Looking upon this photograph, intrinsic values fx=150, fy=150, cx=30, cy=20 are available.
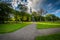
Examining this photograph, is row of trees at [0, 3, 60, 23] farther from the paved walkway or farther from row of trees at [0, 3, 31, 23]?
the paved walkway

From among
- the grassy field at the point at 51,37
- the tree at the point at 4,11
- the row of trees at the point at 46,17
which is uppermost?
the tree at the point at 4,11

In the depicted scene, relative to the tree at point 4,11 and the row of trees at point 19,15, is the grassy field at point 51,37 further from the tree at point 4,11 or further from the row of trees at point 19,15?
the tree at point 4,11

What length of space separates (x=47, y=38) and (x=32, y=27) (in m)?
0.79

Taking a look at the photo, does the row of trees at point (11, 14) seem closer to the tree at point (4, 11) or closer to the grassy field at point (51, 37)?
the tree at point (4, 11)

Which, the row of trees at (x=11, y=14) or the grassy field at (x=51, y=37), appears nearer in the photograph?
the grassy field at (x=51, y=37)

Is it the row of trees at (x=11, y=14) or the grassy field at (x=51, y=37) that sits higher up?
the row of trees at (x=11, y=14)

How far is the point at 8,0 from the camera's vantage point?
469 centimetres

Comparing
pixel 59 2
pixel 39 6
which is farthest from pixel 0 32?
pixel 59 2

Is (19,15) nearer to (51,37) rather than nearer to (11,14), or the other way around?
(11,14)

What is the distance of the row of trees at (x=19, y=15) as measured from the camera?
4.70 metres

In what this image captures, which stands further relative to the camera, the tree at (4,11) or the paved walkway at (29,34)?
the tree at (4,11)

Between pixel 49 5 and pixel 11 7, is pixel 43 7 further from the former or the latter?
pixel 11 7

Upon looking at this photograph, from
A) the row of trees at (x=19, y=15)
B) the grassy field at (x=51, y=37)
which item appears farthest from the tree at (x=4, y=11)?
the grassy field at (x=51, y=37)

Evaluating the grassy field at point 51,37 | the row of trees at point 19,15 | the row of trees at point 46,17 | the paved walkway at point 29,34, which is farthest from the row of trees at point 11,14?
the grassy field at point 51,37
